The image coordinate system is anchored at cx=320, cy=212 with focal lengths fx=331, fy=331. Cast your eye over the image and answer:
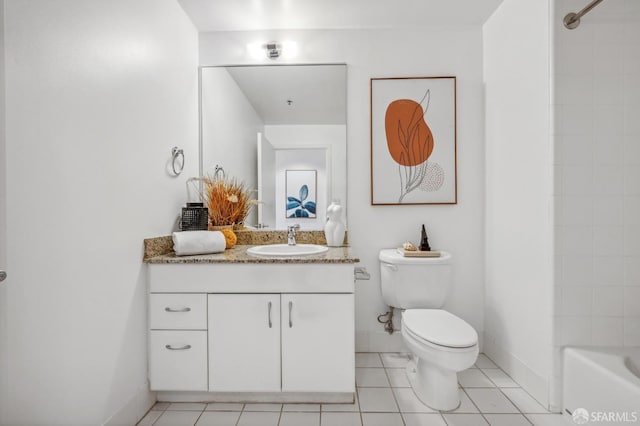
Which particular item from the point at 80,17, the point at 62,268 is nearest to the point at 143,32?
the point at 80,17

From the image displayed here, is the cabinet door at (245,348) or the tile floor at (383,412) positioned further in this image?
the cabinet door at (245,348)

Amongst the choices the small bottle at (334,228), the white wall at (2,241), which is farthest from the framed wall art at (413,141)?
the white wall at (2,241)

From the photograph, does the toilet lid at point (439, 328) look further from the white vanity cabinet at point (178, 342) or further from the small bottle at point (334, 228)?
the white vanity cabinet at point (178, 342)

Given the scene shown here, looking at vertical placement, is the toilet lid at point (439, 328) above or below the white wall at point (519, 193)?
below

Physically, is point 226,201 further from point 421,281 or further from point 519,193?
point 519,193

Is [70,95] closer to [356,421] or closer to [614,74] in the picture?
[356,421]

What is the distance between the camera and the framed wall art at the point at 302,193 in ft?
7.57

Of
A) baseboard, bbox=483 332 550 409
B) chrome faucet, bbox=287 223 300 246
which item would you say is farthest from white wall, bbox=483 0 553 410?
chrome faucet, bbox=287 223 300 246

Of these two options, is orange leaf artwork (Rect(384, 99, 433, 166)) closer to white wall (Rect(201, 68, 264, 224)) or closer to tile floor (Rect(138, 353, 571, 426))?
white wall (Rect(201, 68, 264, 224))

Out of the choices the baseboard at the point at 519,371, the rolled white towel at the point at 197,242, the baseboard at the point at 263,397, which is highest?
the rolled white towel at the point at 197,242

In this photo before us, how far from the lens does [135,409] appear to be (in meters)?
1.61

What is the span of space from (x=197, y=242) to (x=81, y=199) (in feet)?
2.12

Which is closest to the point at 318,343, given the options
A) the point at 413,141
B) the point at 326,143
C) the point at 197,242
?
the point at 197,242

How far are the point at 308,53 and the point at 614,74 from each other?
1.74 metres
